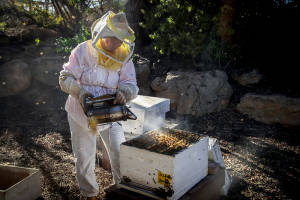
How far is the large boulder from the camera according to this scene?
5344 millimetres

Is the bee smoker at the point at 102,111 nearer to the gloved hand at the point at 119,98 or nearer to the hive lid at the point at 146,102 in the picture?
the gloved hand at the point at 119,98

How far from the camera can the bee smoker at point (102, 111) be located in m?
2.06

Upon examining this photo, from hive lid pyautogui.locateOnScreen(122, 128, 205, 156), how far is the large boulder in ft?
9.58

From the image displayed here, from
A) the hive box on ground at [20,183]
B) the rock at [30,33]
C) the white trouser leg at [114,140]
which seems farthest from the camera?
the rock at [30,33]

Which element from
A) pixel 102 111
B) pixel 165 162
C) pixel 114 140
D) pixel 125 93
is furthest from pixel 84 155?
pixel 165 162

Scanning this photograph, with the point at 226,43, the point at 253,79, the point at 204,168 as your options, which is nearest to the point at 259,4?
the point at 226,43

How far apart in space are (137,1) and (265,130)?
13.0ft

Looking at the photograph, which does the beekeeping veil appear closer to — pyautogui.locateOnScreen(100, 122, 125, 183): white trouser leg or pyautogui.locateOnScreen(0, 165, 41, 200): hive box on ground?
pyautogui.locateOnScreen(100, 122, 125, 183): white trouser leg

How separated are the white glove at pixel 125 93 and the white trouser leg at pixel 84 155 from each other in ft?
1.37

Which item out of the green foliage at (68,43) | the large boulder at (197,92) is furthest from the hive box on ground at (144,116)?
the green foliage at (68,43)

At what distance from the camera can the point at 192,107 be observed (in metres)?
5.34

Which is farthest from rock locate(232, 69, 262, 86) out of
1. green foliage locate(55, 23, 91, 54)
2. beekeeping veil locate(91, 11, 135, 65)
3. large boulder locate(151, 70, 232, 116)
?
beekeeping veil locate(91, 11, 135, 65)

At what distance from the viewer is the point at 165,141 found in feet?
7.22

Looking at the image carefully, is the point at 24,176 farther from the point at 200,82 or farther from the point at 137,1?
the point at 137,1
